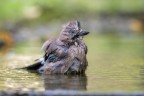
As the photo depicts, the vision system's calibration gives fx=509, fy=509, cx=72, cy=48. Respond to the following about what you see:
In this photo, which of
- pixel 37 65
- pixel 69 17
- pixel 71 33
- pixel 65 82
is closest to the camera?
pixel 65 82

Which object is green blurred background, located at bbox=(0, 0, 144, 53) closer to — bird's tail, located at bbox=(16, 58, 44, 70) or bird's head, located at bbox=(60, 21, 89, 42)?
bird's tail, located at bbox=(16, 58, 44, 70)

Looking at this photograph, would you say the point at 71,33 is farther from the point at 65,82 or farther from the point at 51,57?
the point at 65,82

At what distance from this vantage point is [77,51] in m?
4.82

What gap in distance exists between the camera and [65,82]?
4355mm

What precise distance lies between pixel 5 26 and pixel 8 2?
2209 millimetres

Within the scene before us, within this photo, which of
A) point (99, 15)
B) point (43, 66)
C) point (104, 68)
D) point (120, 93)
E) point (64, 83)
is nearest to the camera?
point (120, 93)

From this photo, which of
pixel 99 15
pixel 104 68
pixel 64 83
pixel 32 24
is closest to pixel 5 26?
pixel 32 24

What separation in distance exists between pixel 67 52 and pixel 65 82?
54 centimetres

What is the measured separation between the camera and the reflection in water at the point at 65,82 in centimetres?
404

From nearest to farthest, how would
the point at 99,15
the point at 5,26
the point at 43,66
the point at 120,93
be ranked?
1. the point at 120,93
2. the point at 43,66
3. the point at 5,26
4. the point at 99,15

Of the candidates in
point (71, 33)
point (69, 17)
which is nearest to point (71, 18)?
point (69, 17)

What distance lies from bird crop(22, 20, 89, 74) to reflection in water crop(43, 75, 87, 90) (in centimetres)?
12

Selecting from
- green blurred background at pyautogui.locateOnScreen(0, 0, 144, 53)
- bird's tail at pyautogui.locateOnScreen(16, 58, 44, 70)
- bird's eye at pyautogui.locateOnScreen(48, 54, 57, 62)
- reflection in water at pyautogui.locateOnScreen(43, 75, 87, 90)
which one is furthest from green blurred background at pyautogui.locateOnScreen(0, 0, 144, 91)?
reflection in water at pyautogui.locateOnScreen(43, 75, 87, 90)

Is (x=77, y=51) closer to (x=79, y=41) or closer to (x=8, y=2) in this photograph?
(x=79, y=41)
